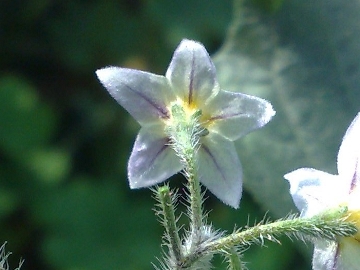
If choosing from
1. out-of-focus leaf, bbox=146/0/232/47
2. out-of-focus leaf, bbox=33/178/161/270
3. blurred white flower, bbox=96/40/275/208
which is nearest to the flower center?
blurred white flower, bbox=96/40/275/208

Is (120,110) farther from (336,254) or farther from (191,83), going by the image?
(336,254)

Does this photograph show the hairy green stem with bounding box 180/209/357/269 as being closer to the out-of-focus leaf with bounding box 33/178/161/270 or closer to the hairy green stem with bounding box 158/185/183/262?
the hairy green stem with bounding box 158/185/183/262

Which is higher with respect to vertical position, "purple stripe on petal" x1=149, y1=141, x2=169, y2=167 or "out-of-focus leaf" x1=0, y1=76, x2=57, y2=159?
"out-of-focus leaf" x1=0, y1=76, x2=57, y2=159

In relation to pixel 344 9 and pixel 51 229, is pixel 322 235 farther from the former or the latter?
pixel 51 229

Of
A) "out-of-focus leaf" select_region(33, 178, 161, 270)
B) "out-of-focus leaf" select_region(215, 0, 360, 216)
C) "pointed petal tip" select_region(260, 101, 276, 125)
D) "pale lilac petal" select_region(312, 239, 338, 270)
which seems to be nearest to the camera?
"pale lilac petal" select_region(312, 239, 338, 270)

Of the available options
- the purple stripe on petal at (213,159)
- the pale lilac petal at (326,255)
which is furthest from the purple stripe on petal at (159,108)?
the pale lilac petal at (326,255)

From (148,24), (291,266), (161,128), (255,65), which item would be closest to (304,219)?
(161,128)

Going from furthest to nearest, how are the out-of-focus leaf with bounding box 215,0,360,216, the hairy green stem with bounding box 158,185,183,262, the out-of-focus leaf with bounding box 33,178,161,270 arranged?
the out-of-focus leaf with bounding box 33,178,161,270 → the out-of-focus leaf with bounding box 215,0,360,216 → the hairy green stem with bounding box 158,185,183,262

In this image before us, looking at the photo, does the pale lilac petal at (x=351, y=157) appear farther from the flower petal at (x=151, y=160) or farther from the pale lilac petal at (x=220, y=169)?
the flower petal at (x=151, y=160)
